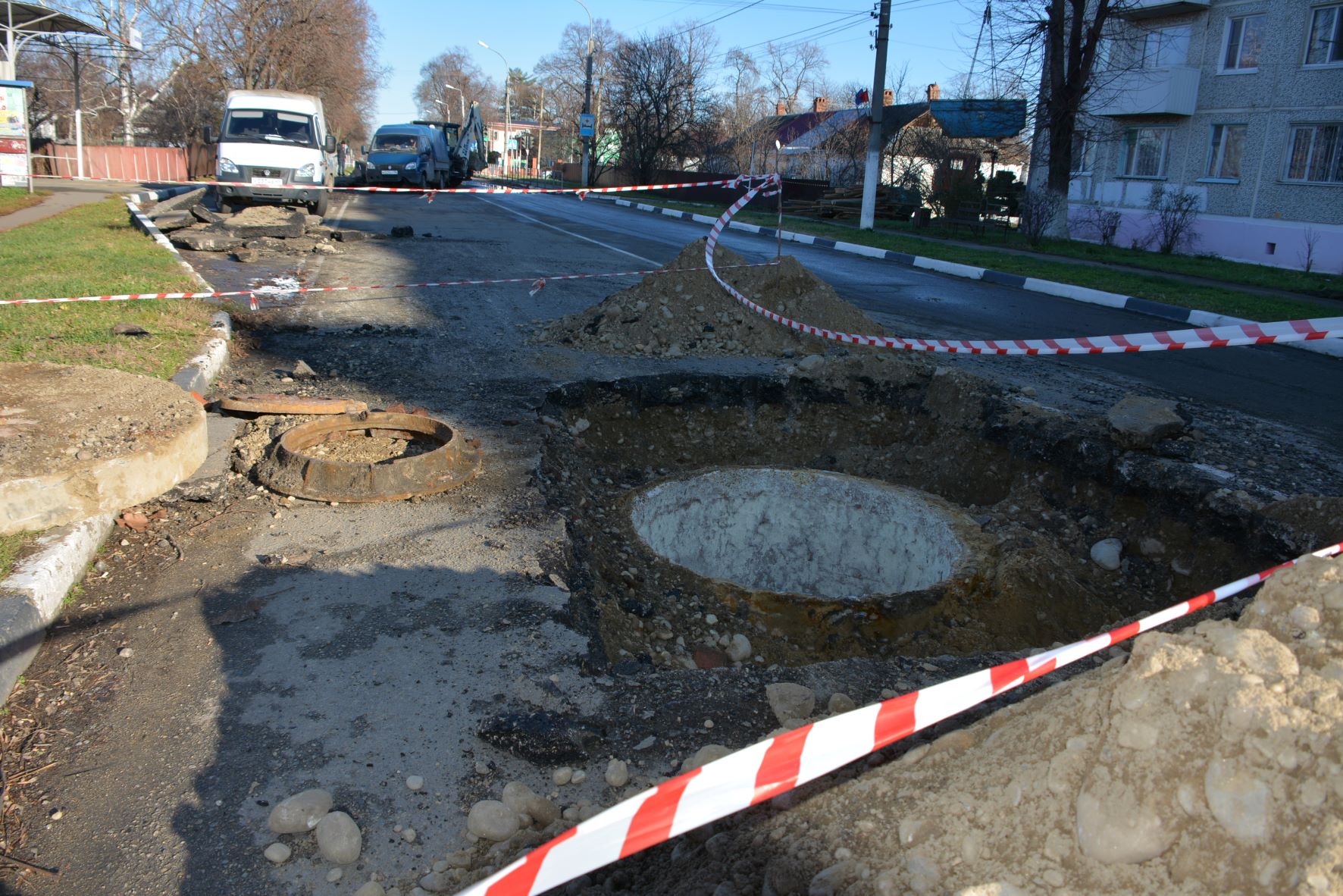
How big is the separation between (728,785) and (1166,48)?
26.8 metres

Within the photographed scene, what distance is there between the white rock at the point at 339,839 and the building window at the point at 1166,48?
26.2 metres

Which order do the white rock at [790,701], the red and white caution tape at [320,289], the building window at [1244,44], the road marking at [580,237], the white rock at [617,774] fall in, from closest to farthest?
1. the white rock at [617,774]
2. the white rock at [790,701]
3. the red and white caution tape at [320,289]
4. the road marking at [580,237]
5. the building window at [1244,44]

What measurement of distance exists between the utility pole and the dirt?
64.7ft

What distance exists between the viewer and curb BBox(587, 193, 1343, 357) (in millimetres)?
10164

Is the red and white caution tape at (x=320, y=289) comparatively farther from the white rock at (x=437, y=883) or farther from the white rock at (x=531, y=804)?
the white rock at (x=437, y=883)

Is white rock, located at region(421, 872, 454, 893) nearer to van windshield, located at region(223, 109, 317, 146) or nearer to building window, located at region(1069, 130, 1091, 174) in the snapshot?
van windshield, located at region(223, 109, 317, 146)

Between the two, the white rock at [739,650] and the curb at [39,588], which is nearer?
the curb at [39,588]

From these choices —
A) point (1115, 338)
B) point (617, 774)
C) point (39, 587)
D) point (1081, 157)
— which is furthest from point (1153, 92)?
point (39, 587)

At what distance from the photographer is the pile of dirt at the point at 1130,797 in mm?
1540

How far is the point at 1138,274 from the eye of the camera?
15336 mm

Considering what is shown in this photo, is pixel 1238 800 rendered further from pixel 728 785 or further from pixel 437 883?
pixel 437 883

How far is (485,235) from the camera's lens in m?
17.1

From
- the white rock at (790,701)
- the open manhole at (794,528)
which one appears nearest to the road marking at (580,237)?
the open manhole at (794,528)

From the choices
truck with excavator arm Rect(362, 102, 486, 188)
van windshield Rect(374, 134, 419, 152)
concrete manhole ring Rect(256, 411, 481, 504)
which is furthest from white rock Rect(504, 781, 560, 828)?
van windshield Rect(374, 134, 419, 152)
